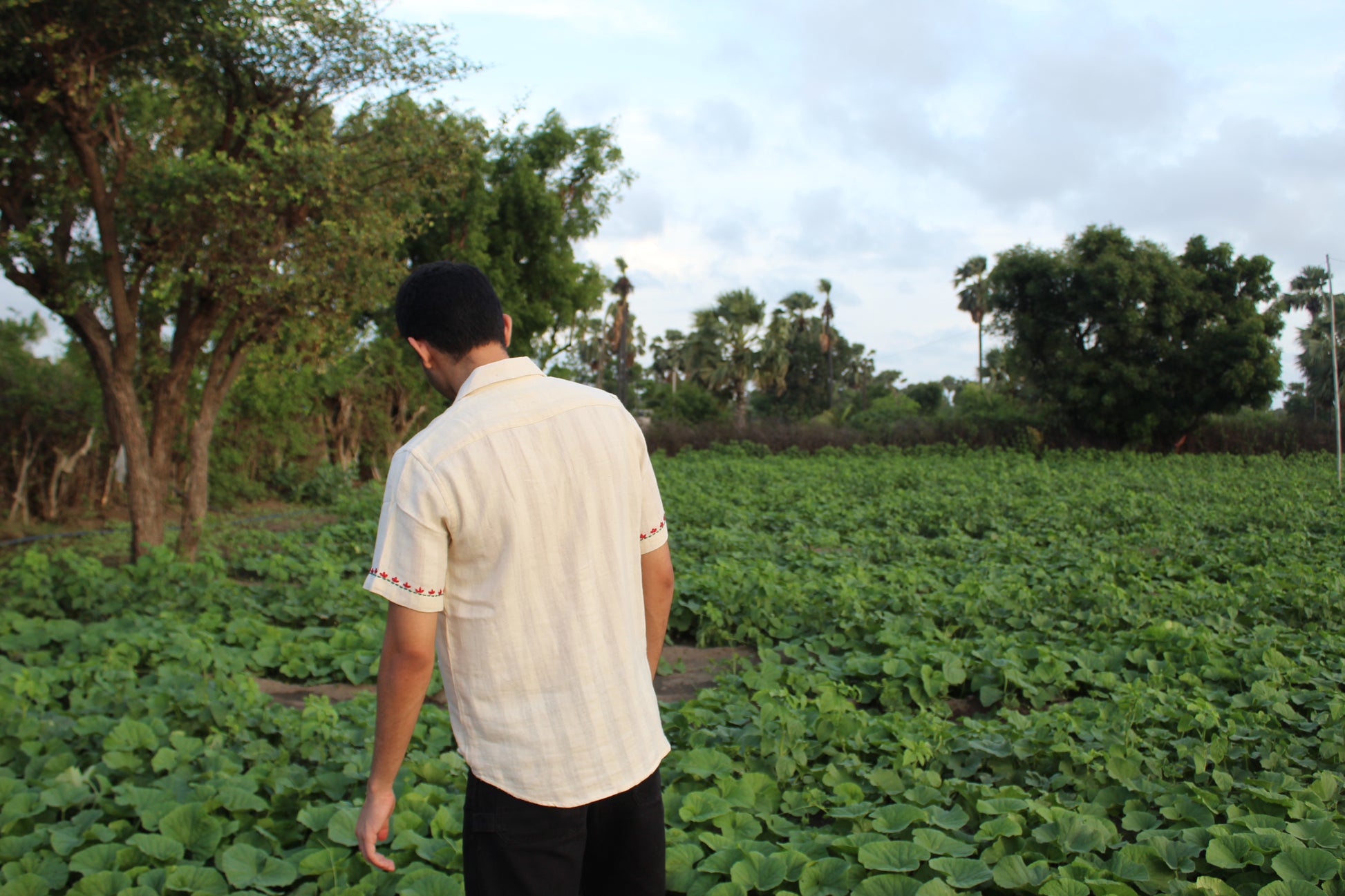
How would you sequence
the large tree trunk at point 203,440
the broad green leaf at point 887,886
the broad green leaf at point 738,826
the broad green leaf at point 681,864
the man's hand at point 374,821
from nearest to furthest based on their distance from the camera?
the man's hand at point 374,821 < the broad green leaf at point 887,886 < the broad green leaf at point 681,864 < the broad green leaf at point 738,826 < the large tree trunk at point 203,440

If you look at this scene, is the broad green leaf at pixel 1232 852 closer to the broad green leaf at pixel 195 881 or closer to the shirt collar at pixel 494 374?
the shirt collar at pixel 494 374

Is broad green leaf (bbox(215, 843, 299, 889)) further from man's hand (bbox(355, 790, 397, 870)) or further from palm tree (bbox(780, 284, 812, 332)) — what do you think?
palm tree (bbox(780, 284, 812, 332))

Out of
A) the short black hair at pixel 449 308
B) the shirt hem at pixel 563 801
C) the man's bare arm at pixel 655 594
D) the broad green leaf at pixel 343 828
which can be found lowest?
the broad green leaf at pixel 343 828

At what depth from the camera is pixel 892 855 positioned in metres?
2.39

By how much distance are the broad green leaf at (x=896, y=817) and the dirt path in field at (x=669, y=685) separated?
5.64ft

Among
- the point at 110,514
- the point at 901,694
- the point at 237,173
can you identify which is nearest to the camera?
the point at 901,694

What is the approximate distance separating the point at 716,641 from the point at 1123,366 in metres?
19.0

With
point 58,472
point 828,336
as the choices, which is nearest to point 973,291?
point 828,336

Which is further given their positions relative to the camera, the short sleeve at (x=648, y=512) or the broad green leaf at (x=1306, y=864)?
the broad green leaf at (x=1306, y=864)

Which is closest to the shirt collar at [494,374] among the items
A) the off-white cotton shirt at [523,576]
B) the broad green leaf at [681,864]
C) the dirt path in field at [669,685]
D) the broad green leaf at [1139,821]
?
the off-white cotton shirt at [523,576]

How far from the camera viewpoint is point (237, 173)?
7.13 meters

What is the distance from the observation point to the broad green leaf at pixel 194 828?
8.81 ft

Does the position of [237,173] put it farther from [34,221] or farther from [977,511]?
[977,511]

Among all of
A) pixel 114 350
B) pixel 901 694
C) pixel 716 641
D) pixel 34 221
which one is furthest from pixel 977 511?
pixel 34 221
